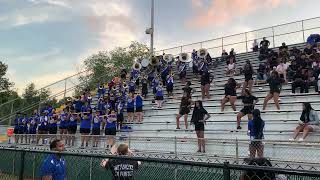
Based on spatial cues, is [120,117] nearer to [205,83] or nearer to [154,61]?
[205,83]

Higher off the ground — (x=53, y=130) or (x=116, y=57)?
(x=116, y=57)

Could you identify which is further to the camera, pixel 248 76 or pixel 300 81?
pixel 248 76

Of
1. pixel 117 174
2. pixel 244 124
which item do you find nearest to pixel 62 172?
pixel 117 174

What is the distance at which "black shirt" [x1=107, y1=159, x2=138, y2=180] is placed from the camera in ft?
19.3

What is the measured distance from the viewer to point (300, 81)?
15.3 m

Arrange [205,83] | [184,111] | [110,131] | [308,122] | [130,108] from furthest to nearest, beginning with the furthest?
[130,108], [205,83], [110,131], [184,111], [308,122]

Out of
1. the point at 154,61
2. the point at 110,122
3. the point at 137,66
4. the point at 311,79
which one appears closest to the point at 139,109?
the point at 110,122

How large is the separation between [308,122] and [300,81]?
362 centimetres

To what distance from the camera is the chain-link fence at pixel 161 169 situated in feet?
12.2

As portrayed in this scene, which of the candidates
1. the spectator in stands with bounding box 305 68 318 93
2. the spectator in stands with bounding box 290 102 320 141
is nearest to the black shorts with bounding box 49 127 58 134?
the spectator in stands with bounding box 305 68 318 93

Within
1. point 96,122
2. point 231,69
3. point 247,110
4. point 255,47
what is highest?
point 255,47

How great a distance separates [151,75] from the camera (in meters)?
23.9

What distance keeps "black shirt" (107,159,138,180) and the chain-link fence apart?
90 mm

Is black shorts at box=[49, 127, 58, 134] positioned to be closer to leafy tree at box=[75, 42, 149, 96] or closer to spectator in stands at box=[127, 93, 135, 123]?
spectator in stands at box=[127, 93, 135, 123]
